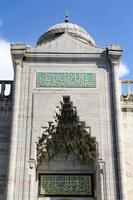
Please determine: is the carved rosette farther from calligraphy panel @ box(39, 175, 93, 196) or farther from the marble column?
the marble column

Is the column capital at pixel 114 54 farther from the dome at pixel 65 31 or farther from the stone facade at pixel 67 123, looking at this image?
the dome at pixel 65 31

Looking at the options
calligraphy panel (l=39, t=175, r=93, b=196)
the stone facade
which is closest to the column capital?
the stone facade

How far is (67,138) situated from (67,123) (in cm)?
45

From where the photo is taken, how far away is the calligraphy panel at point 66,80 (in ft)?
40.6

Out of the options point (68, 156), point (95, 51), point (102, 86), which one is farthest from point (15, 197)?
point (95, 51)

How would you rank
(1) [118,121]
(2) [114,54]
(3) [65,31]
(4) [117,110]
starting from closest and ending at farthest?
(1) [118,121] → (4) [117,110] → (2) [114,54] → (3) [65,31]

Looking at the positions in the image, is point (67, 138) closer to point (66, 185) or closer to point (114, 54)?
point (66, 185)

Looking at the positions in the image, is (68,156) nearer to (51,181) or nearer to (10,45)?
(51,181)

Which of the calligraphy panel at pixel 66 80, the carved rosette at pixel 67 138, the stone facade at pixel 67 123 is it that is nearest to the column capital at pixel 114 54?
the stone facade at pixel 67 123

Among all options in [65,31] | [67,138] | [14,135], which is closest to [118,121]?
[67,138]

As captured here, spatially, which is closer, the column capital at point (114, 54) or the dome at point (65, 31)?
the column capital at point (114, 54)

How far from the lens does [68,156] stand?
40.5ft

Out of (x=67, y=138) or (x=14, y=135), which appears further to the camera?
(x=67, y=138)

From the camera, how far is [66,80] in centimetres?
1250
